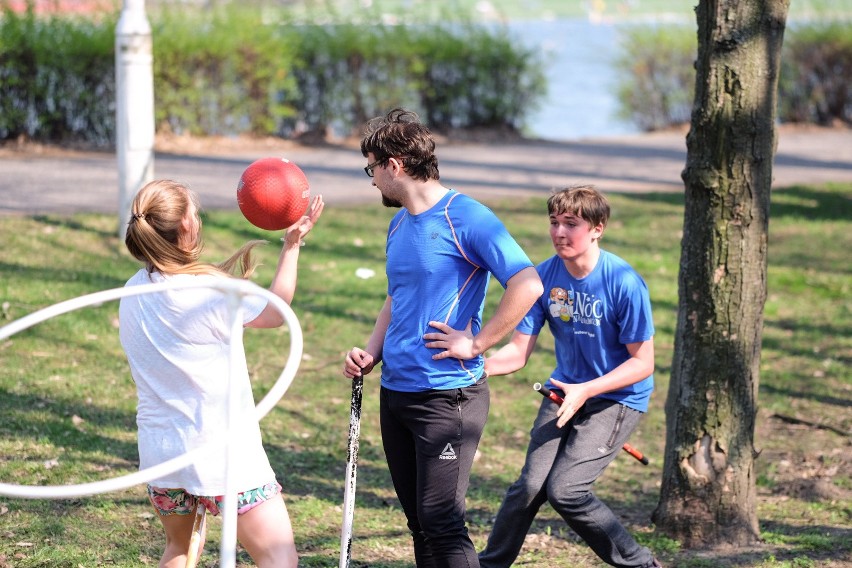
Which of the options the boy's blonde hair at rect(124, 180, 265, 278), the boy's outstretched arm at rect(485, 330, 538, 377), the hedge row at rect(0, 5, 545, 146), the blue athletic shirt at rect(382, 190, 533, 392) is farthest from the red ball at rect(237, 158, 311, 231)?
the hedge row at rect(0, 5, 545, 146)

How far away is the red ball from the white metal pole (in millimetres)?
5432

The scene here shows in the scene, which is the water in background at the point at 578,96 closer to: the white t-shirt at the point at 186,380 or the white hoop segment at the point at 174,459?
the white t-shirt at the point at 186,380

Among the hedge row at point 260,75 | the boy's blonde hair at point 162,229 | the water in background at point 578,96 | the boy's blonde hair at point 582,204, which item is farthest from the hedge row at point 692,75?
the boy's blonde hair at point 162,229

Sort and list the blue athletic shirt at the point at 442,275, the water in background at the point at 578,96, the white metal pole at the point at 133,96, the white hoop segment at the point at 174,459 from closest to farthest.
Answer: the white hoop segment at the point at 174,459 → the blue athletic shirt at the point at 442,275 → the white metal pole at the point at 133,96 → the water in background at the point at 578,96

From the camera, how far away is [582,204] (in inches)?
171

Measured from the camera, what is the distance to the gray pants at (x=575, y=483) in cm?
433

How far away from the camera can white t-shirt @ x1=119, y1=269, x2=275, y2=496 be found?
3.40 metres

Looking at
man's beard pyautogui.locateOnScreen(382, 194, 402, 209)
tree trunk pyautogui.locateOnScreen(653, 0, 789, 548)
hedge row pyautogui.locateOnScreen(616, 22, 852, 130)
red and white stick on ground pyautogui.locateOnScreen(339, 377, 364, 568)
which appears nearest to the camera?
man's beard pyautogui.locateOnScreen(382, 194, 402, 209)

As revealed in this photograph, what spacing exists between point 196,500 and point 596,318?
5.69 ft

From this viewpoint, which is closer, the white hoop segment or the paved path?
the white hoop segment

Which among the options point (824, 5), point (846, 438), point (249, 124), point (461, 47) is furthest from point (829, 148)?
point (846, 438)

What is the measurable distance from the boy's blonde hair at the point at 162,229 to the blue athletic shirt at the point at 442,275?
699 mm

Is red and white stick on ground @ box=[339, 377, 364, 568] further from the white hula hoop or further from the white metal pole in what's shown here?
the white metal pole

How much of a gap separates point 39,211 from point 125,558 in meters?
6.53
